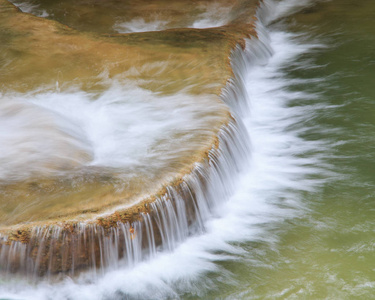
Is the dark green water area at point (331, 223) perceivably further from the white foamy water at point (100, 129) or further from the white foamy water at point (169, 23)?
the white foamy water at point (169, 23)

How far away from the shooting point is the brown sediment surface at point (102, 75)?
4.03 metres

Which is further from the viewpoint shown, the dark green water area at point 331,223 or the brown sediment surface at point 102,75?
the brown sediment surface at point 102,75

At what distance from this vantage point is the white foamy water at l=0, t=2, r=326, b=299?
3924 mm

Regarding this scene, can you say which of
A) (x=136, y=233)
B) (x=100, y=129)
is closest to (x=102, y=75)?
(x=100, y=129)

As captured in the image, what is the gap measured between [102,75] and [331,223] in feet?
11.1

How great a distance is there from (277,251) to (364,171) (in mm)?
1530

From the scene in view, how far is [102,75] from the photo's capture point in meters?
6.60

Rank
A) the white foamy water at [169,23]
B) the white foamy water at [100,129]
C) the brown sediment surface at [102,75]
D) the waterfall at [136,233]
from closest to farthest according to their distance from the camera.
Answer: the waterfall at [136,233]
the brown sediment surface at [102,75]
the white foamy water at [100,129]
the white foamy water at [169,23]

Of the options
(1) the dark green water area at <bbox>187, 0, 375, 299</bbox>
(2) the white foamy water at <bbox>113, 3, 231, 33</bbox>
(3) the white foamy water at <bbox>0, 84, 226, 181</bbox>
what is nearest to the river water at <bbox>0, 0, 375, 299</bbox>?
(1) the dark green water area at <bbox>187, 0, 375, 299</bbox>

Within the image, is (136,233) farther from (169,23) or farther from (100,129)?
(169,23)

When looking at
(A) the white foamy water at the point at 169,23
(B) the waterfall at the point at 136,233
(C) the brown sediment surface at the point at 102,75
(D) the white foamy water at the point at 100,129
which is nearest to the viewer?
(B) the waterfall at the point at 136,233

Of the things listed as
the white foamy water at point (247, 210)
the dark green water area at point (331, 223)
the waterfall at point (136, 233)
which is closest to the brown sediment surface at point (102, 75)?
the waterfall at point (136, 233)

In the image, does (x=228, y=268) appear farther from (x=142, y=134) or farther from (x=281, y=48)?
(x=281, y=48)

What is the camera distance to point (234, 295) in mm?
3889
